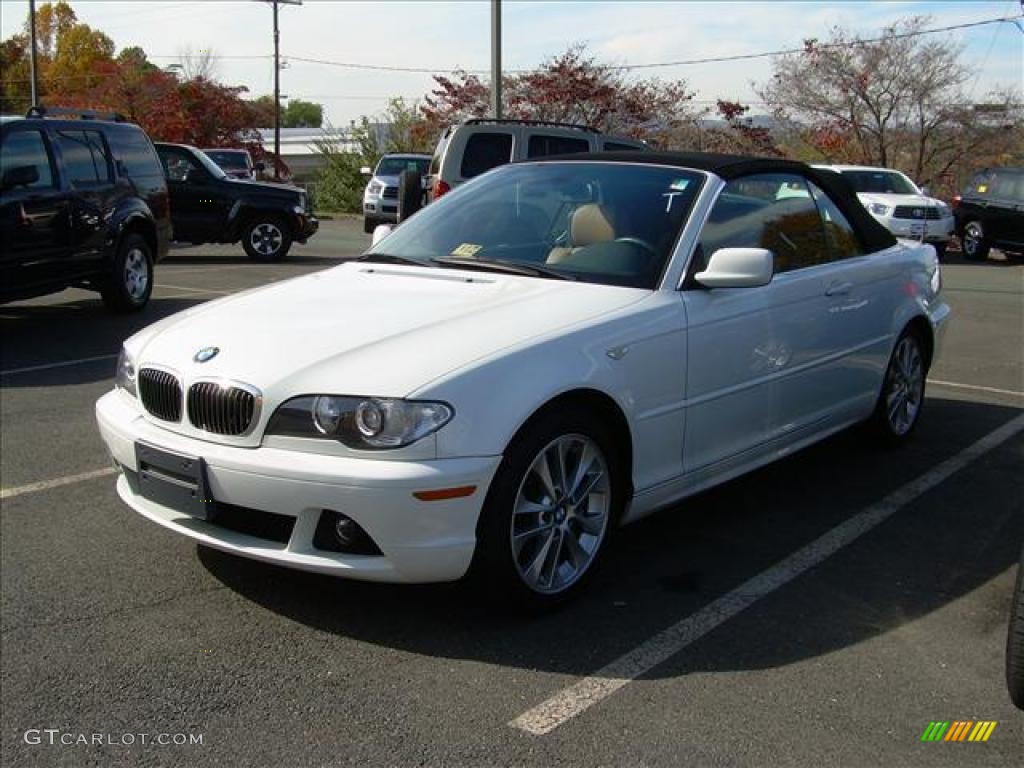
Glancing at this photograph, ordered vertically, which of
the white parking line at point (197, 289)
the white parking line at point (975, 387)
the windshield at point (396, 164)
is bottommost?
the white parking line at point (975, 387)

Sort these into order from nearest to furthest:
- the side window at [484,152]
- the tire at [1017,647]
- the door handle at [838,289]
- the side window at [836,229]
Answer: the tire at [1017,647]
the door handle at [838,289]
the side window at [836,229]
the side window at [484,152]

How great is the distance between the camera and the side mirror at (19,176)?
28.7 ft

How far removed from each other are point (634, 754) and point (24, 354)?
743cm

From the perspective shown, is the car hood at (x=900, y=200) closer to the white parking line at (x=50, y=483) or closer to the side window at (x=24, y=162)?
the side window at (x=24, y=162)

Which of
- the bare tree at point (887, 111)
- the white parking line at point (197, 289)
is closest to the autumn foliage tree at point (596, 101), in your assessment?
the bare tree at point (887, 111)

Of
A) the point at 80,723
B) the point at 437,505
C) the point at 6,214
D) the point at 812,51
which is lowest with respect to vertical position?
the point at 80,723

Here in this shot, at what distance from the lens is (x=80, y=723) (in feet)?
10.1

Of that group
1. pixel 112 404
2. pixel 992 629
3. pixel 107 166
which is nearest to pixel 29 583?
pixel 112 404

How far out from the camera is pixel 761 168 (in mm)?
4883

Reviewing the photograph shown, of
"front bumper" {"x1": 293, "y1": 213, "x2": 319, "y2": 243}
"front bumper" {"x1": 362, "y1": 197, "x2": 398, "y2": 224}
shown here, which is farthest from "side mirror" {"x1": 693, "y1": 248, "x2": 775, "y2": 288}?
"front bumper" {"x1": 362, "y1": 197, "x2": 398, "y2": 224}

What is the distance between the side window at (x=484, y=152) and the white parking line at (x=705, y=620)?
889 centimetres

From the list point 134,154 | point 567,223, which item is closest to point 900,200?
point 134,154

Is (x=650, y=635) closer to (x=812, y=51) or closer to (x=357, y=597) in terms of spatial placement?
(x=357, y=597)

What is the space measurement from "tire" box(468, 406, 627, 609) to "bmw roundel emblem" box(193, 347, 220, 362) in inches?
42.7
